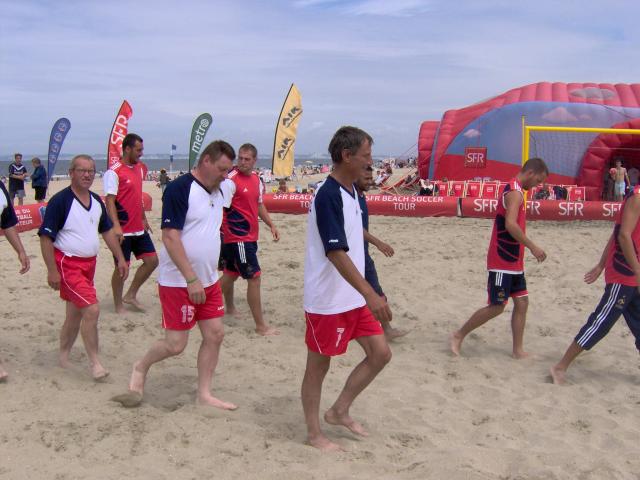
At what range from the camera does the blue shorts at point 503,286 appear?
473cm

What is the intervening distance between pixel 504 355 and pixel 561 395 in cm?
85

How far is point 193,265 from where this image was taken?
11.6 ft

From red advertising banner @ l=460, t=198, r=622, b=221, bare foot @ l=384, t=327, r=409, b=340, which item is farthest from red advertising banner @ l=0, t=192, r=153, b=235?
red advertising banner @ l=460, t=198, r=622, b=221

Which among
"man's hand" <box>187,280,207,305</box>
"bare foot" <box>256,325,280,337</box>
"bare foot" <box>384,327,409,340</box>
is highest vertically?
"man's hand" <box>187,280,207,305</box>

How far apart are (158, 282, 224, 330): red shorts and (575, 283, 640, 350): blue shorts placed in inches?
103

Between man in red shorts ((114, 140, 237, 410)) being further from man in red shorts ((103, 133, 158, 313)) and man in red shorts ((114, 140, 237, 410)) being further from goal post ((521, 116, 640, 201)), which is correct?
goal post ((521, 116, 640, 201))

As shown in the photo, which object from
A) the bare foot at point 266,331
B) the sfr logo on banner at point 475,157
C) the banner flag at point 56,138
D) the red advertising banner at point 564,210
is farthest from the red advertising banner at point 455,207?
the bare foot at point 266,331

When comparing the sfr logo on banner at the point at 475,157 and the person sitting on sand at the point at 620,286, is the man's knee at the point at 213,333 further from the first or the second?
the sfr logo on banner at the point at 475,157

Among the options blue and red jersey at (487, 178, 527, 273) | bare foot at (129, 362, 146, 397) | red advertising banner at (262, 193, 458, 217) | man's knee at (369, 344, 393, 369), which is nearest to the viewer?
man's knee at (369, 344, 393, 369)

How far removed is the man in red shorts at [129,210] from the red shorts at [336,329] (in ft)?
9.14

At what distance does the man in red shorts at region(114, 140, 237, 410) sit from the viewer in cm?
340

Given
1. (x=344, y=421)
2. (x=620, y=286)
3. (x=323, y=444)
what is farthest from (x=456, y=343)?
(x=323, y=444)

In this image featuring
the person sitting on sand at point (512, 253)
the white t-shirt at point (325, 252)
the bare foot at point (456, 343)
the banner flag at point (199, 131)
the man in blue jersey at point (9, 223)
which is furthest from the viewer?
the banner flag at point (199, 131)

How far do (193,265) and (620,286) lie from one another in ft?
9.46
